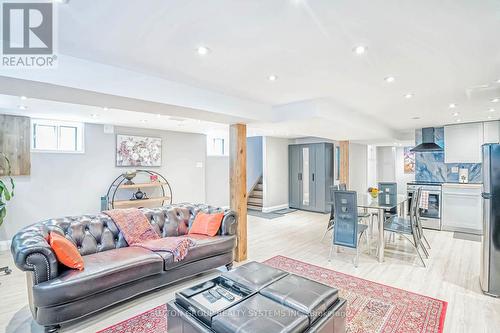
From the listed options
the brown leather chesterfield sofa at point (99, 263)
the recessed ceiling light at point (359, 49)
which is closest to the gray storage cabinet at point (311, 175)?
the brown leather chesterfield sofa at point (99, 263)

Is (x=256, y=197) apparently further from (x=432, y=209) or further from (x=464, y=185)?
(x=464, y=185)

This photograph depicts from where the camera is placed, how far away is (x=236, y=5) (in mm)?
1552

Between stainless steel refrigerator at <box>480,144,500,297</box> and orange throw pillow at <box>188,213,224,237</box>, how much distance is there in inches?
128

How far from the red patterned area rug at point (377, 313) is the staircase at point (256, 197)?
5.02 metres

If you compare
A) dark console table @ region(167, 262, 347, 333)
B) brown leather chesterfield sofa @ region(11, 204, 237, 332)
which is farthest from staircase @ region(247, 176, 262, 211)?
dark console table @ region(167, 262, 347, 333)

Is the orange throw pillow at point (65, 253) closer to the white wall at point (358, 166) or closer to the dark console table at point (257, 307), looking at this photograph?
the dark console table at point (257, 307)

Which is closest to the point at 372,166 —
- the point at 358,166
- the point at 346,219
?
the point at 358,166

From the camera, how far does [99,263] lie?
2.56 metres

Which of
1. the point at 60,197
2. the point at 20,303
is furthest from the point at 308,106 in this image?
the point at 60,197

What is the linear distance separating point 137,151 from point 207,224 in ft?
11.3

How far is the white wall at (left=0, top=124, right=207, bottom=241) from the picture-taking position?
4.71 metres

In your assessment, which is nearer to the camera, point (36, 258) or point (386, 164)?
point (36, 258)

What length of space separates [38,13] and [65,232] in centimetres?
231

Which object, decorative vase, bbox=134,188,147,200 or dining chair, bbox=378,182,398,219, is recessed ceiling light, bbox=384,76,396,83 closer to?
dining chair, bbox=378,182,398,219
